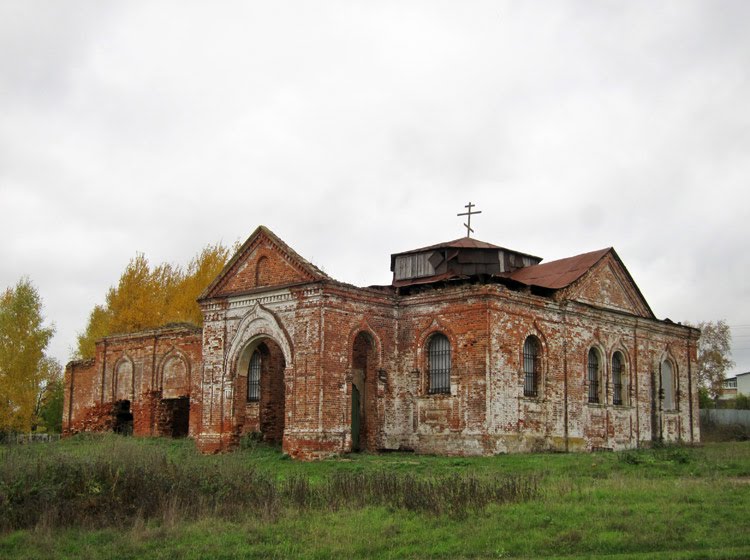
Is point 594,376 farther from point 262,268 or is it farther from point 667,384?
point 262,268

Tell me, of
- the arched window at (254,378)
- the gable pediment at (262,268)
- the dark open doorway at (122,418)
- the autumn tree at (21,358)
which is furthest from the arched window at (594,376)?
the autumn tree at (21,358)

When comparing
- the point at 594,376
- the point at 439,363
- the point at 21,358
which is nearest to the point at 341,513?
the point at 439,363

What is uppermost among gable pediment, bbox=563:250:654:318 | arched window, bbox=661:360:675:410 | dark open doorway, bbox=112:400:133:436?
gable pediment, bbox=563:250:654:318

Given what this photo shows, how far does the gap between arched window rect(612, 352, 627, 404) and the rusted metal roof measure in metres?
3.46

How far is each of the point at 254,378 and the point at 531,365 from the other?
883 cm

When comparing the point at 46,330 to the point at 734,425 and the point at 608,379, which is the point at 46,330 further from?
the point at 734,425

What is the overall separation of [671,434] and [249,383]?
16.1 metres

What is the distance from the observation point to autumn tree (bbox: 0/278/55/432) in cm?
3788

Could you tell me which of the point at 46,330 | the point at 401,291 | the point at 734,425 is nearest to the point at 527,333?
the point at 401,291

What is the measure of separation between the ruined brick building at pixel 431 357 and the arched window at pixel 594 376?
68 millimetres

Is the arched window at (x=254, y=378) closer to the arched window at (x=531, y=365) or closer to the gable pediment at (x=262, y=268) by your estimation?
the gable pediment at (x=262, y=268)

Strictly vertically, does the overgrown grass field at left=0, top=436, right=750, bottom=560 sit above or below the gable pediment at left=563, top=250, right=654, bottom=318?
below

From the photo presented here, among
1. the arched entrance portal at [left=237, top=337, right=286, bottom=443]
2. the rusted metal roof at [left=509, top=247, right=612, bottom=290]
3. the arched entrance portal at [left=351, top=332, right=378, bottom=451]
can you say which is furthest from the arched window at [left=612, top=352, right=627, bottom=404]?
the arched entrance portal at [left=237, top=337, right=286, bottom=443]

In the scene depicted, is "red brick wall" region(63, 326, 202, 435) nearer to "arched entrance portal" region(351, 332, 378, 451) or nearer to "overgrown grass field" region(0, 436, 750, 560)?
"arched entrance portal" region(351, 332, 378, 451)
